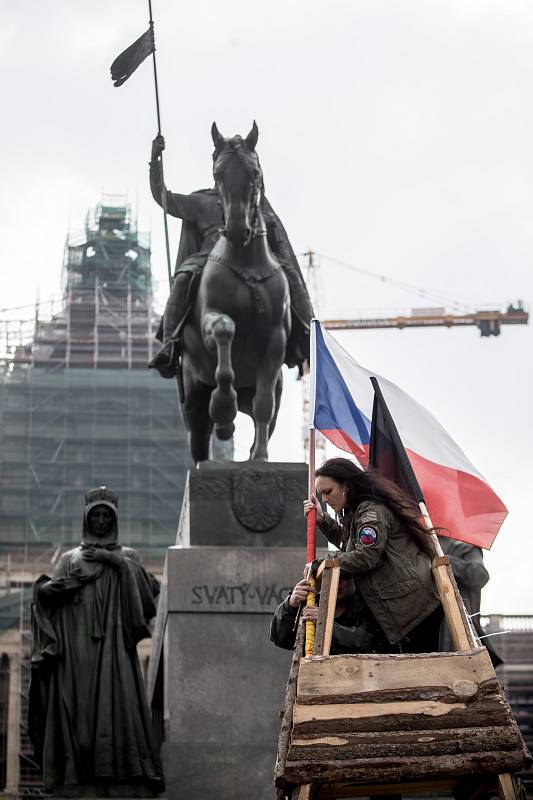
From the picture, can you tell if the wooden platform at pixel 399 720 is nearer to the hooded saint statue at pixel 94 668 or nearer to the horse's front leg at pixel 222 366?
the hooded saint statue at pixel 94 668

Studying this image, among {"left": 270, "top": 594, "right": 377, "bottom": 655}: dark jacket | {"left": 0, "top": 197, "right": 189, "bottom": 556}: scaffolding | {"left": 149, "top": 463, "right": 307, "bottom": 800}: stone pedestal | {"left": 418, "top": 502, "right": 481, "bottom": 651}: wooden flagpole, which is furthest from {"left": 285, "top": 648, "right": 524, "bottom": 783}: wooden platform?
{"left": 0, "top": 197, "right": 189, "bottom": 556}: scaffolding

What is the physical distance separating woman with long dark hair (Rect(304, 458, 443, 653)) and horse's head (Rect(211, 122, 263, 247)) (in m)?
7.45

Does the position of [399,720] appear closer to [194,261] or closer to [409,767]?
[409,767]

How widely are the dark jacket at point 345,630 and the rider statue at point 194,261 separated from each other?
8319 millimetres

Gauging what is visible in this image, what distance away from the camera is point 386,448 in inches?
371

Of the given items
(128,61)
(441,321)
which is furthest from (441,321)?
(128,61)

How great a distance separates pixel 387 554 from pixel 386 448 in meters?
1.11

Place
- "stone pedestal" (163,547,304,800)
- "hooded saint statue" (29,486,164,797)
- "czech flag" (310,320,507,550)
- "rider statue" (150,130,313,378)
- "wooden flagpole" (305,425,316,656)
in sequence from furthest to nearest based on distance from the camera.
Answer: "rider statue" (150,130,313,378), "hooded saint statue" (29,486,164,797), "stone pedestal" (163,547,304,800), "czech flag" (310,320,507,550), "wooden flagpole" (305,425,316,656)

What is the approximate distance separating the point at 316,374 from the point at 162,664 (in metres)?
6.59

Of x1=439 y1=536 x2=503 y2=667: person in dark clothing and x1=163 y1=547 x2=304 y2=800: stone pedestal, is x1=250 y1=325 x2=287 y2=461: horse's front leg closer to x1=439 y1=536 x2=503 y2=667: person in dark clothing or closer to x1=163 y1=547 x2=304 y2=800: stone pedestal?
x1=163 y1=547 x2=304 y2=800: stone pedestal

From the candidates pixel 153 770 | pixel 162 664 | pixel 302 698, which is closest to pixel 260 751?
pixel 153 770

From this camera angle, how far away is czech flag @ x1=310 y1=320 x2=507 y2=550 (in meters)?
9.41

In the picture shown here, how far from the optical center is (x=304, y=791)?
732 centimetres

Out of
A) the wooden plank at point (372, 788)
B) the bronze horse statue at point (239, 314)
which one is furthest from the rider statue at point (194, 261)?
the wooden plank at point (372, 788)
